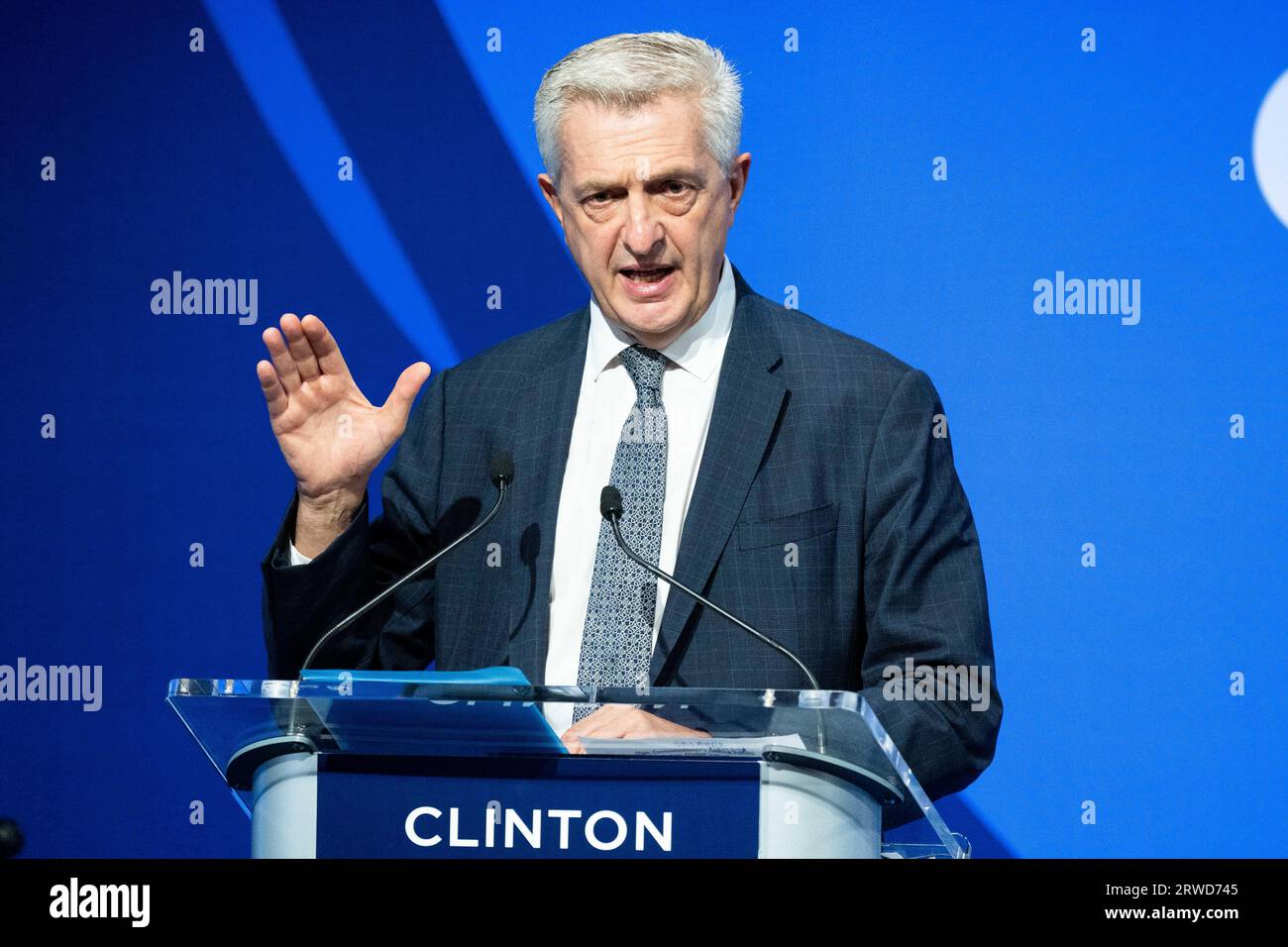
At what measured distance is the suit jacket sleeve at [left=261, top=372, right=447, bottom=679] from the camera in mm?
2375

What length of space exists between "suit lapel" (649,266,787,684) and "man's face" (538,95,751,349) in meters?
0.11

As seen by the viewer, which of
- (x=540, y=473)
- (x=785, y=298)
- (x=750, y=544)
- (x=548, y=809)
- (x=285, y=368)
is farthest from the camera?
(x=785, y=298)

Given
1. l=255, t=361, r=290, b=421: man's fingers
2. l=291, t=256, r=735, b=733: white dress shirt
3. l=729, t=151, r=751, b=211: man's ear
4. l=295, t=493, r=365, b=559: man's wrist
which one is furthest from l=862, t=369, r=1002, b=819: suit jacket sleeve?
l=255, t=361, r=290, b=421: man's fingers

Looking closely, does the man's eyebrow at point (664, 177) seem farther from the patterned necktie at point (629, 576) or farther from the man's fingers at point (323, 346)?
the man's fingers at point (323, 346)

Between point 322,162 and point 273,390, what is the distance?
49.6 inches

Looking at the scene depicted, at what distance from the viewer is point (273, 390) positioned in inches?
93.4

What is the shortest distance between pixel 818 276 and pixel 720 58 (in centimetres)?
84

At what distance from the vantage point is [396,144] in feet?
11.5

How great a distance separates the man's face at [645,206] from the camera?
2.59 metres

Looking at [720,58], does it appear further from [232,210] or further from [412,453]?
[232,210]

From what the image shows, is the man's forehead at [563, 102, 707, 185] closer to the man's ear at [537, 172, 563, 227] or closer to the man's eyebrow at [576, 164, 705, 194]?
the man's eyebrow at [576, 164, 705, 194]

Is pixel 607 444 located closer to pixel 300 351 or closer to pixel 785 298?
pixel 300 351

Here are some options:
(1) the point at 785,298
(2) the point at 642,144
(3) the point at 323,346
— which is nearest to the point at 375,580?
(3) the point at 323,346
